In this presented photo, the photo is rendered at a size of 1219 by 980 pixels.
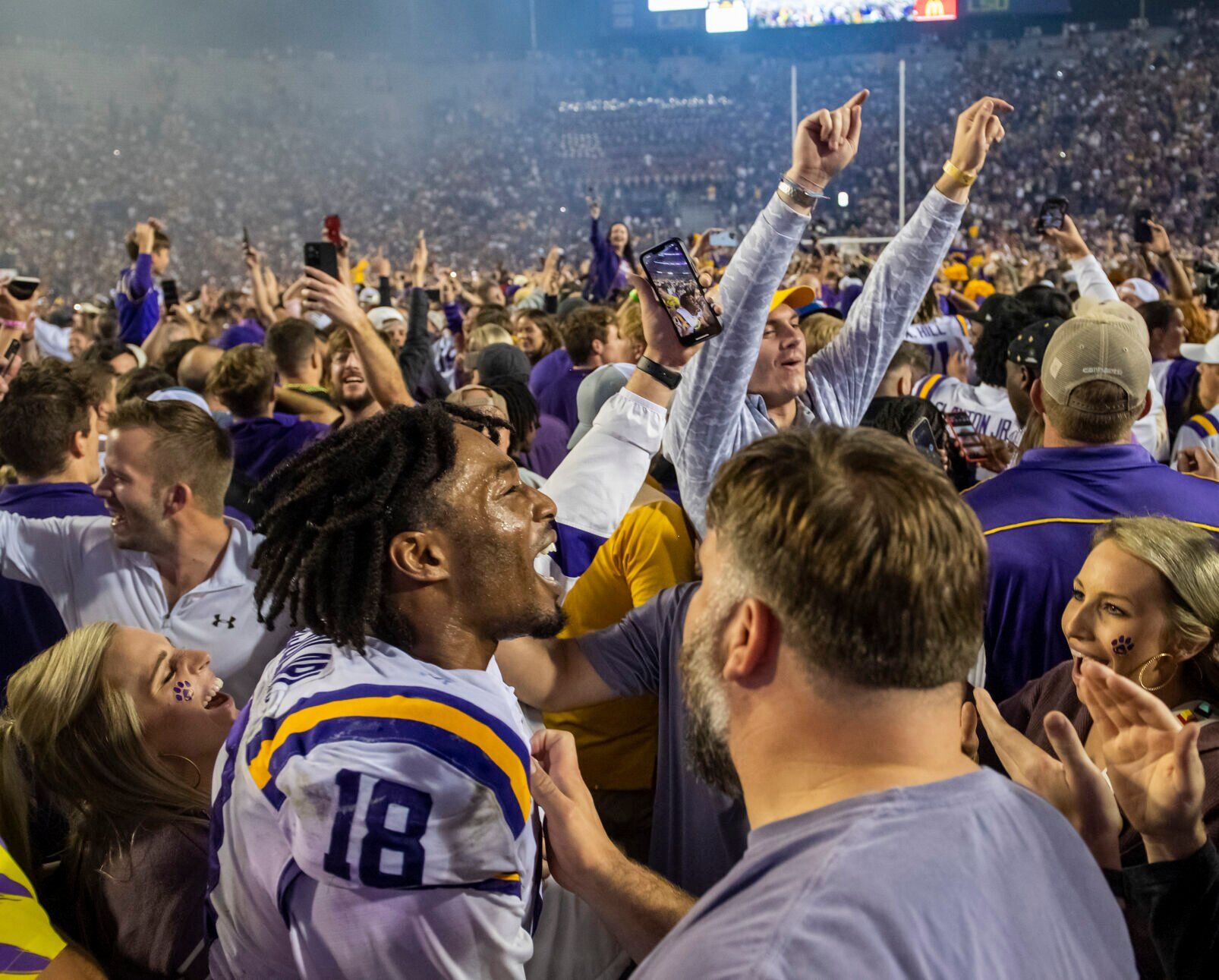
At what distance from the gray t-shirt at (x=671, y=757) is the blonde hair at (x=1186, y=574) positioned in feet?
2.53

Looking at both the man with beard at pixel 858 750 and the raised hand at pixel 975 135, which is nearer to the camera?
the man with beard at pixel 858 750

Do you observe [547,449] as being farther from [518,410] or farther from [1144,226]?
[1144,226]

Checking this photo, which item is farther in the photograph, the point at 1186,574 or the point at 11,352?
the point at 11,352

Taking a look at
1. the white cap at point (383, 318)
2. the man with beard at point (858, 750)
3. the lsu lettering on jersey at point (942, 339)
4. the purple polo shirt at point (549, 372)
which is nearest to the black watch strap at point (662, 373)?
the man with beard at point (858, 750)

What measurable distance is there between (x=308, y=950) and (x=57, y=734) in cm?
80

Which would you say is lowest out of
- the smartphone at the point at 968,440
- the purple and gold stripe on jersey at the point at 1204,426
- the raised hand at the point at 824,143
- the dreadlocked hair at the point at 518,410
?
the purple and gold stripe on jersey at the point at 1204,426

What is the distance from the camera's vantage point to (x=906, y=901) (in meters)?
0.85

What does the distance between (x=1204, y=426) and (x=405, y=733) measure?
132 inches

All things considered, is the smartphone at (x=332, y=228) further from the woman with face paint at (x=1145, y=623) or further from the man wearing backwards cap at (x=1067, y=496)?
the woman with face paint at (x=1145, y=623)

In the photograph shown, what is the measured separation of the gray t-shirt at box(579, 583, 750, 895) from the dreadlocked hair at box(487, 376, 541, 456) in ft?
6.14

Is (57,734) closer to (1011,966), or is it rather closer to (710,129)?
(1011,966)

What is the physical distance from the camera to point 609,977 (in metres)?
1.59

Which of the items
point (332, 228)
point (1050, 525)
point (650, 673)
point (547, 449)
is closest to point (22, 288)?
point (332, 228)

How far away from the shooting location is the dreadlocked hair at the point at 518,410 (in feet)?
12.3
